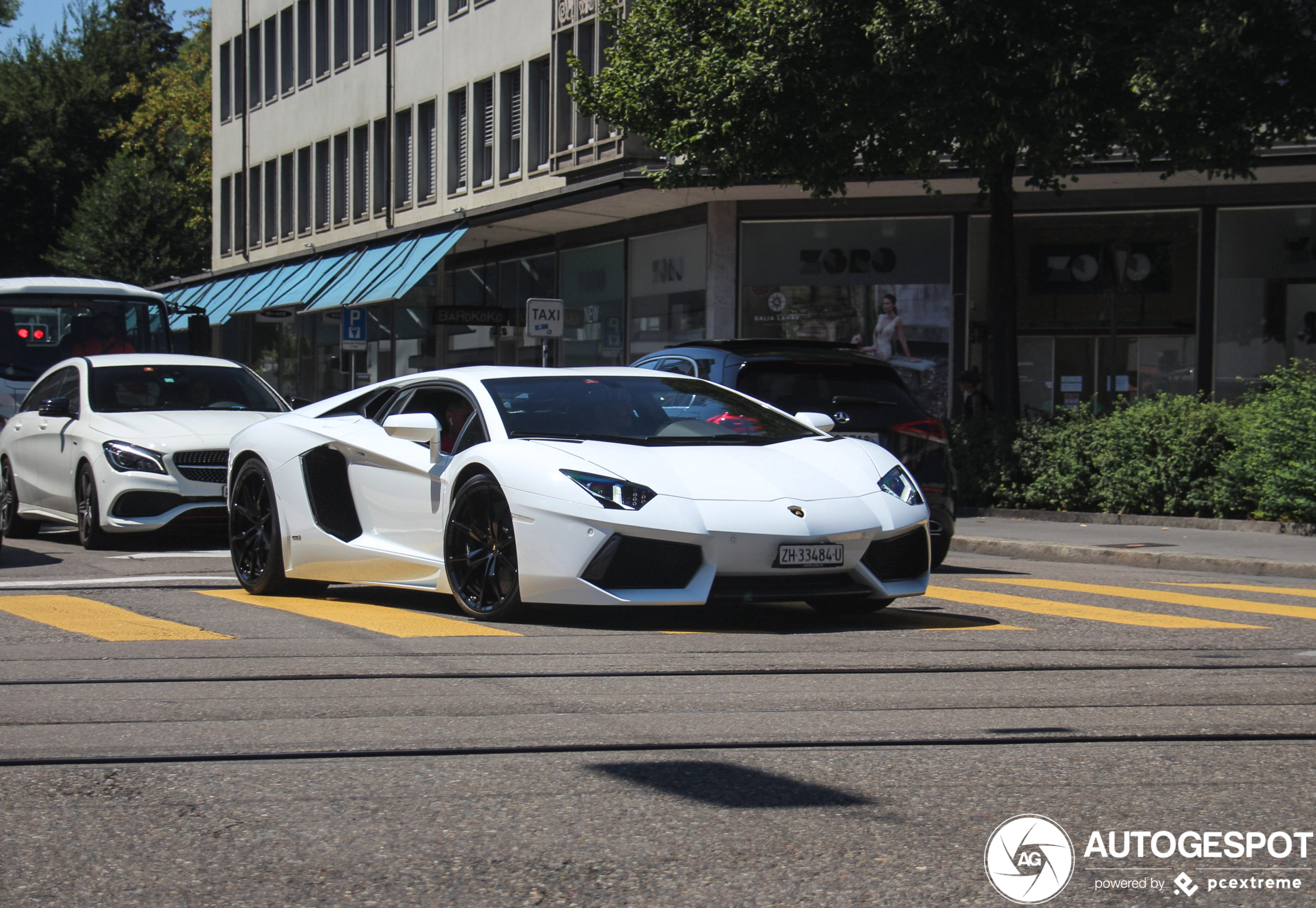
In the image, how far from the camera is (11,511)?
51.2ft

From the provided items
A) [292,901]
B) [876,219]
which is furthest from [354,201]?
[292,901]

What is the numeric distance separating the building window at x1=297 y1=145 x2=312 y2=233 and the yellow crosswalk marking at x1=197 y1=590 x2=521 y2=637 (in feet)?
134

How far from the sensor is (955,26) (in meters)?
17.8

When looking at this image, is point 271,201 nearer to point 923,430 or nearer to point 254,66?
point 254,66

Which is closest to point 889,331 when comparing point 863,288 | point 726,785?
point 863,288

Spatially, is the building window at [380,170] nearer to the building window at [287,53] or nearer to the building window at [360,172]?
the building window at [360,172]

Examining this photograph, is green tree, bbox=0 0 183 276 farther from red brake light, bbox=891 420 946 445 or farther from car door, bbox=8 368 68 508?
red brake light, bbox=891 420 946 445

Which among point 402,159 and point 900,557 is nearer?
point 900,557

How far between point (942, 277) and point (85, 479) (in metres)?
17.6

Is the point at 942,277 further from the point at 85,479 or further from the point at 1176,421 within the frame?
the point at 85,479

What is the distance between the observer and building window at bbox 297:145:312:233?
162 ft

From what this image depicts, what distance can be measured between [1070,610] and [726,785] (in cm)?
508

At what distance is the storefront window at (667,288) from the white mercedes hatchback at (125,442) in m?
15.5

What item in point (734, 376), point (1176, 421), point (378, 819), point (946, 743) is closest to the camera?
point (378, 819)
